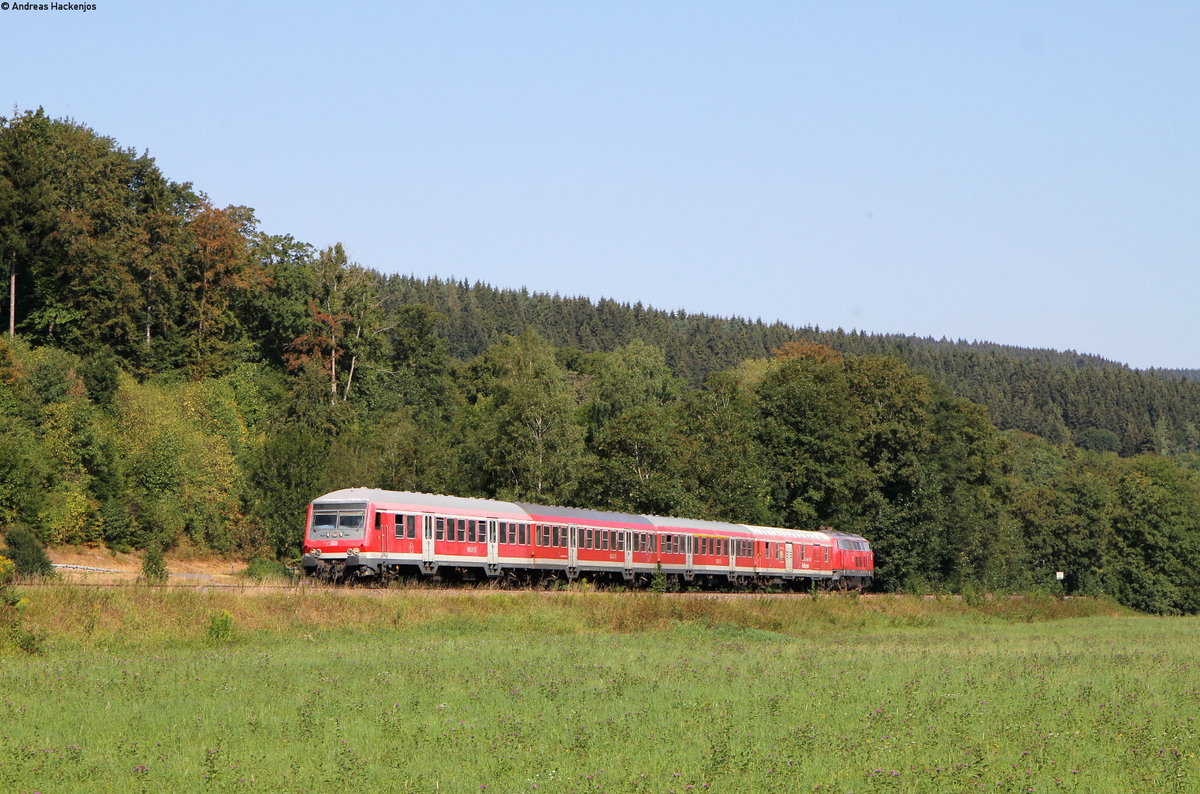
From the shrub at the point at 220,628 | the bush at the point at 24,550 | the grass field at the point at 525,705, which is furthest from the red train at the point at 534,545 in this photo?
the bush at the point at 24,550

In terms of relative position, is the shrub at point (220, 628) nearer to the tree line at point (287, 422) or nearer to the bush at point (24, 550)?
the bush at point (24, 550)

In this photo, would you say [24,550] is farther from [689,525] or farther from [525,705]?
[525,705]

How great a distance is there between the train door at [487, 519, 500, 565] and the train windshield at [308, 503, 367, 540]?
6223 millimetres

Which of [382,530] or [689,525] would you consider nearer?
[382,530]

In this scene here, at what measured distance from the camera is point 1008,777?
16422 millimetres

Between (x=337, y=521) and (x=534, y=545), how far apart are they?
374 inches

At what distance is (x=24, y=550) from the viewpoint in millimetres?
53344

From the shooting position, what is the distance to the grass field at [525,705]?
16.2 metres

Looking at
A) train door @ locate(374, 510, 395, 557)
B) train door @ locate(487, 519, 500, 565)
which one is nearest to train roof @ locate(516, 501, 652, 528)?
train door @ locate(487, 519, 500, 565)

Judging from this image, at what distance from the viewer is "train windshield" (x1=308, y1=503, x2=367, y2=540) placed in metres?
42.8

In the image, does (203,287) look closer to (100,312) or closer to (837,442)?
(100,312)

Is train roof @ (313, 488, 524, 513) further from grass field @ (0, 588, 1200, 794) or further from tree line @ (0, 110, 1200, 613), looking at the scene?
tree line @ (0, 110, 1200, 613)

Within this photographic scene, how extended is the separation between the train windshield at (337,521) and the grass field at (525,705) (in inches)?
193

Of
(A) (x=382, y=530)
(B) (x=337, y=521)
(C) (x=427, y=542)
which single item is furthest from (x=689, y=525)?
(B) (x=337, y=521)
